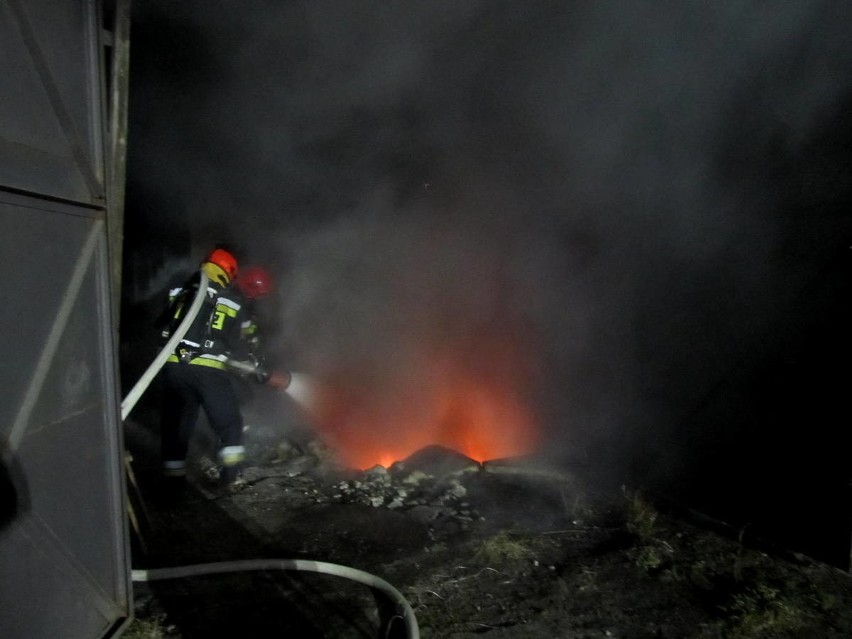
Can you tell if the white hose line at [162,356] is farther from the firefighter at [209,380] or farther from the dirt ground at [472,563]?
the dirt ground at [472,563]

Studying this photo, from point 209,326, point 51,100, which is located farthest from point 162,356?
point 51,100

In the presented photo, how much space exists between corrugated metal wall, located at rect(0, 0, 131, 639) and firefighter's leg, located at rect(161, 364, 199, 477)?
1780 millimetres

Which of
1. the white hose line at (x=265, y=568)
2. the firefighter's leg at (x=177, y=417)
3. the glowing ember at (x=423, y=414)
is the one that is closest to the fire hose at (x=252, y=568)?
the white hose line at (x=265, y=568)

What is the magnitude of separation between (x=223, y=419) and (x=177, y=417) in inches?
12.9

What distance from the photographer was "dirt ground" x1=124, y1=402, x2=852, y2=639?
2400mm

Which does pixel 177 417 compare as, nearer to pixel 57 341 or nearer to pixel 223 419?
pixel 223 419

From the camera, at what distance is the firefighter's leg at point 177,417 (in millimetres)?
3875

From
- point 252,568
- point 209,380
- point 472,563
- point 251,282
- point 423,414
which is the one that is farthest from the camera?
point 423,414

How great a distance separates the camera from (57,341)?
1.92 meters

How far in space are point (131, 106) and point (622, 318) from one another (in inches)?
243

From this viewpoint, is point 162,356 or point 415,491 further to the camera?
point 415,491

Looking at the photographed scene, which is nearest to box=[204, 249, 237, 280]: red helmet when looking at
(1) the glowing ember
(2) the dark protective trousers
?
(2) the dark protective trousers

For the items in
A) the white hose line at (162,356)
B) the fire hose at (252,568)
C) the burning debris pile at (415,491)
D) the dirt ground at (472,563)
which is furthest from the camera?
the burning debris pile at (415,491)

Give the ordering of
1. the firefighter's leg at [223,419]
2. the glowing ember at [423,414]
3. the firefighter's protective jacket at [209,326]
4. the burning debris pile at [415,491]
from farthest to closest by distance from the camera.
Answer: the glowing ember at [423,414] → the firefighter's leg at [223,419] → the firefighter's protective jacket at [209,326] → the burning debris pile at [415,491]
